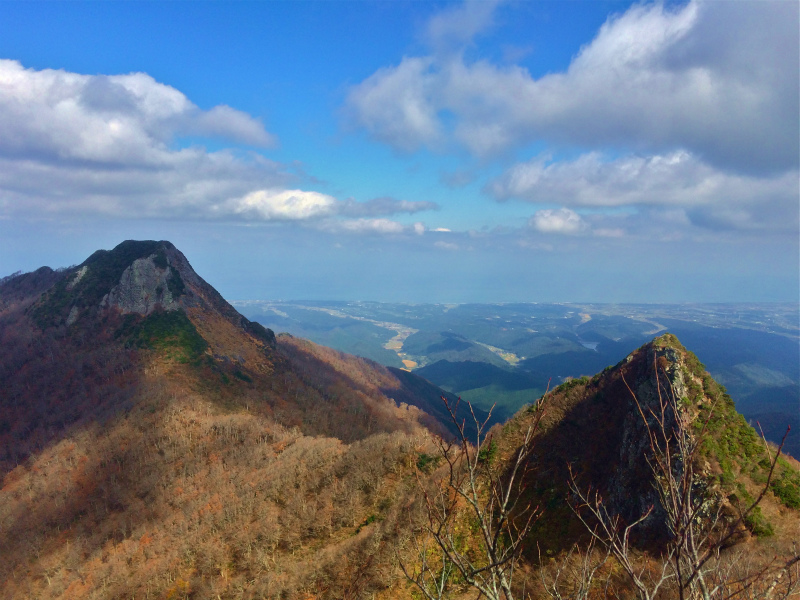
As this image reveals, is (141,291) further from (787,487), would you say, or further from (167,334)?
(787,487)

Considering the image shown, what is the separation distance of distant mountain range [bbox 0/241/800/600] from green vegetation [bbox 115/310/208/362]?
346 mm

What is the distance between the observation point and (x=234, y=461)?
49.5 metres

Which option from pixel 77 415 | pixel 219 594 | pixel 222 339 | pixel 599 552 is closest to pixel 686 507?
pixel 599 552

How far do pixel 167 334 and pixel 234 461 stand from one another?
116 ft

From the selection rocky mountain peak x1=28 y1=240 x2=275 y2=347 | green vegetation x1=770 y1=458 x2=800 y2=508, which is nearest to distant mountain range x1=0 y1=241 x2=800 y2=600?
green vegetation x1=770 y1=458 x2=800 y2=508

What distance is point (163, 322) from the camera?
76500 millimetres

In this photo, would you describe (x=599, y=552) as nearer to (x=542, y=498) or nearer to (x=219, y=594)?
(x=542, y=498)

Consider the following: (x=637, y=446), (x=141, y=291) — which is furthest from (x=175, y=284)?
(x=637, y=446)

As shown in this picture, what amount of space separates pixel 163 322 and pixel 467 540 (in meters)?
69.6

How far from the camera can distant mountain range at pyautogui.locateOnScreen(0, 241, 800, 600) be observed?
2725 cm

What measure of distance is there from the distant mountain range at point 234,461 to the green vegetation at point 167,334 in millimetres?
346

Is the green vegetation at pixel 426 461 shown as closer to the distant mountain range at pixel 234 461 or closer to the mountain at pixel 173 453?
the distant mountain range at pixel 234 461

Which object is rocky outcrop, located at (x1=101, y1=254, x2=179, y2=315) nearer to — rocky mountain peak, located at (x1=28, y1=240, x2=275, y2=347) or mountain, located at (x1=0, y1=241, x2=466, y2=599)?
rocky mountain peak, located at (x1=28, y1=240, x2=275, y2=347)

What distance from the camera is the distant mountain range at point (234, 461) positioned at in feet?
89.4
